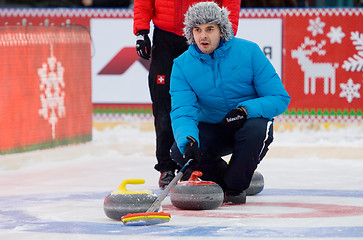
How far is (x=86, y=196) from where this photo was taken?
6.04m

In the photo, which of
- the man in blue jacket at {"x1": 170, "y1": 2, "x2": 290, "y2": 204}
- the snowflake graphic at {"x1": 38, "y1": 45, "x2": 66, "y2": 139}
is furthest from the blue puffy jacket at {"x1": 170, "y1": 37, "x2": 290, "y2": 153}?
the snowflake graphic at {"x1": 38, "y1": 45, "x2": 66, "y2": 139}

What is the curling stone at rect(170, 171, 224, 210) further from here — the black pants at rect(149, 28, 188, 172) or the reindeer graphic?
the reindeer graphic

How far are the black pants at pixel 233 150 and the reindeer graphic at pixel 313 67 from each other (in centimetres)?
428

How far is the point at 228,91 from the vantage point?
5414mm

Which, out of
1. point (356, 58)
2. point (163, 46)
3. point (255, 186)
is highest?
point (163, 46)

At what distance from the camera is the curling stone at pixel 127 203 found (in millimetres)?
4887

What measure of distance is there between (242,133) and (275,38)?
466 centimetres

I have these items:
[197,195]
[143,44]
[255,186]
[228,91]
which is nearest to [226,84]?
[228,91]

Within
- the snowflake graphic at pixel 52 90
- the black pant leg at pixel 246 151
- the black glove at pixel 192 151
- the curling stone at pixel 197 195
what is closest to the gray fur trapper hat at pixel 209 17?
the black pant leg at pixel 246 151

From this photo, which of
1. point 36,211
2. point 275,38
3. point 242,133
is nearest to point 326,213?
point 242,133

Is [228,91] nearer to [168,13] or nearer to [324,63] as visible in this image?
[168,13]

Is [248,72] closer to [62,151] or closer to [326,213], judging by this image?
[326,213]

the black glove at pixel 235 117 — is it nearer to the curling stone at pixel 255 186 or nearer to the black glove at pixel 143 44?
the curling stone at pixel 255 186

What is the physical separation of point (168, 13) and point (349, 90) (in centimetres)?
382
